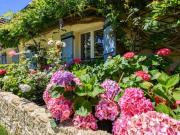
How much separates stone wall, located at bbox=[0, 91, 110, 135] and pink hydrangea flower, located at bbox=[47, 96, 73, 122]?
0.11 m

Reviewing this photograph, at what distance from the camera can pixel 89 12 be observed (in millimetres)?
9797

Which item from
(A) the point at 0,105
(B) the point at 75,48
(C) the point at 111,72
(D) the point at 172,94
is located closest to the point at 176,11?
(C) the point at 111,72

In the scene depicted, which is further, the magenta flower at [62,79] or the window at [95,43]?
the window at [95,43]

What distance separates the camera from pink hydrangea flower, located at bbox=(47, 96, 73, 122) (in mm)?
4312

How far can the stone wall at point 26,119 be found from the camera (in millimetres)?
4258

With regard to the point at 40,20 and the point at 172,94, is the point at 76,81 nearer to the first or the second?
the point at 172,94

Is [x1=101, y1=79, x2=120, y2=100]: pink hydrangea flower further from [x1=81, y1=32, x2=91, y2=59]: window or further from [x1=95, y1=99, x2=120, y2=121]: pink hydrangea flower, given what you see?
[x1=81, y1=32, x2=91, y2=59]: window

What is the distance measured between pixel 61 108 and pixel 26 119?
157cm

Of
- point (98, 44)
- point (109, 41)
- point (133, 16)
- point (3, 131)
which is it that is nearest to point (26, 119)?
point (3, 131)

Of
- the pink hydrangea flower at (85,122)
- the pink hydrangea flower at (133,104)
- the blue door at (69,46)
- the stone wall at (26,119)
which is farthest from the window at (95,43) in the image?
the pink hydrangea flower at (133,104)

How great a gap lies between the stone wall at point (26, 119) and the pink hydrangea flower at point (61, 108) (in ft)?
0.38

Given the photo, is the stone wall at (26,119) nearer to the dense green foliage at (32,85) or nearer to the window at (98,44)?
the dense green foliage at (32,85)

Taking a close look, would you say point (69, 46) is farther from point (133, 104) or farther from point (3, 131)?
point (133, 104)

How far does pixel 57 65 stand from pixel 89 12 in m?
2.46
